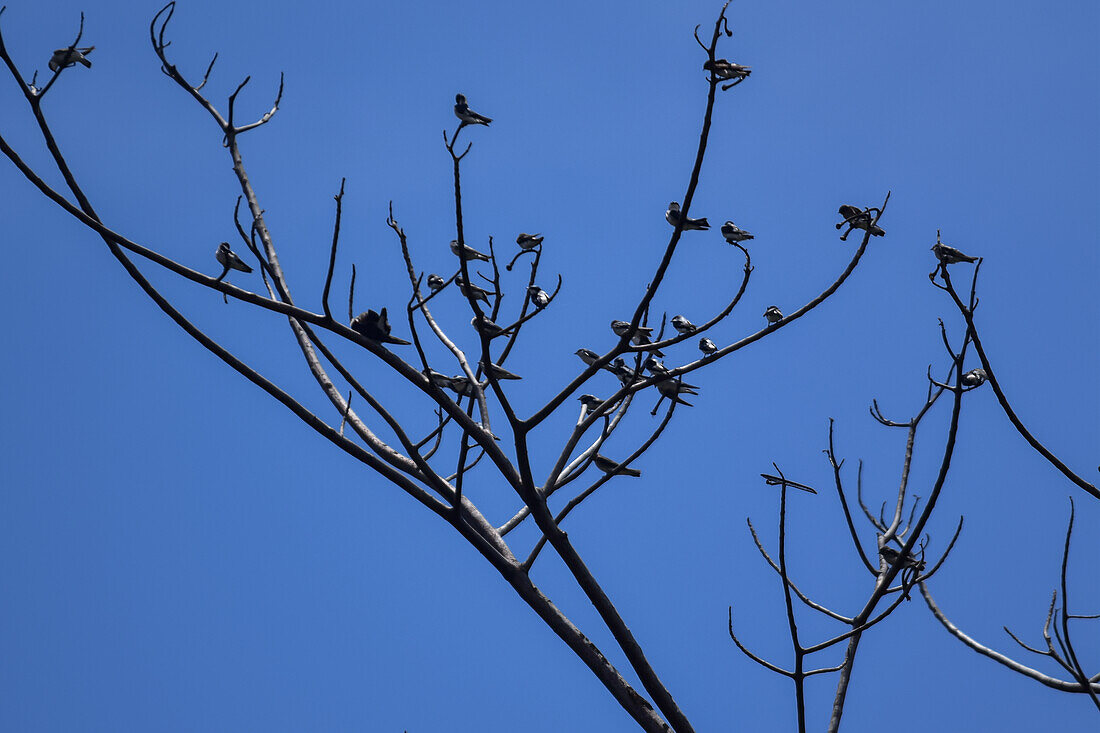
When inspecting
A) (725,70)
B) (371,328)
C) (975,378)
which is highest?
(975,378)

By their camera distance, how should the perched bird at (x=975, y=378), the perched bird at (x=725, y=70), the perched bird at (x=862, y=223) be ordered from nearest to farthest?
1. the perched bird at (x=725, y=70)
2. the perched bird at (x=862, y=223)
3. the perched bird at (x=975, y=378)

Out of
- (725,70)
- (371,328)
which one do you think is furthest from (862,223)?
(371,328)

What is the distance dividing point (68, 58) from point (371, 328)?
3430mm

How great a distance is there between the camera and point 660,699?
5121 mm

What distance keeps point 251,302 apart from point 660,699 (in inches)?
115

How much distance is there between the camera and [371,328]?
527 centimetres

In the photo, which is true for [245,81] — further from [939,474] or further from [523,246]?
[939,474]

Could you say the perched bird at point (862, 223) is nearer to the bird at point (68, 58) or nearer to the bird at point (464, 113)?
the bird at point (464, 113)

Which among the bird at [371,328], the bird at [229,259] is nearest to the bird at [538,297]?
the bird at [371,328]

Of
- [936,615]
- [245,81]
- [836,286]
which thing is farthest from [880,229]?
[245,81]

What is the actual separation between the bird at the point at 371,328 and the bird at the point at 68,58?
9.82 ft

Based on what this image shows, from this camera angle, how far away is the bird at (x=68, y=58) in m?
6.78

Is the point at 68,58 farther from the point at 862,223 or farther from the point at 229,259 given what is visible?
the point at 862,223

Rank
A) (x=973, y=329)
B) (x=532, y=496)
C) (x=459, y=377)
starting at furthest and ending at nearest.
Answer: (x=459, y=377), (x=532, y=496), (x=973, y=329)
